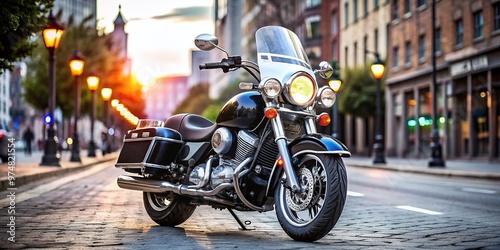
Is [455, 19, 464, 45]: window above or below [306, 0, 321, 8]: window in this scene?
below

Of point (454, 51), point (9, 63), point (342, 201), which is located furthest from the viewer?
point (454, 51)

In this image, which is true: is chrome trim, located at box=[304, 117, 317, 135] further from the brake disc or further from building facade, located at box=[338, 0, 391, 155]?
building facade, located at box=[338, 0, 391, 155]

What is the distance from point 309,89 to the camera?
24.5 feet

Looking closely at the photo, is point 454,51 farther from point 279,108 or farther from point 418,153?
point 279,108

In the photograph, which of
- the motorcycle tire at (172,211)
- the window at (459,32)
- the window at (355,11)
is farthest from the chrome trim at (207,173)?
the window at (355,11)

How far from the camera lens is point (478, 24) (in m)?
37.2

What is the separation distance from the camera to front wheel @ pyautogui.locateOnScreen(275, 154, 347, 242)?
6793 millimetres

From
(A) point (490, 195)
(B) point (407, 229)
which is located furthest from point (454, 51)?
(B) point (407, 229)

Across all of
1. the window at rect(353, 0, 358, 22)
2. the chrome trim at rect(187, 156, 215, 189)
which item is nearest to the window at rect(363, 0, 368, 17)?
the window at rect(353, 0, 358, 22)

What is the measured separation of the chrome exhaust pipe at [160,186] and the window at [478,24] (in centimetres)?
2983

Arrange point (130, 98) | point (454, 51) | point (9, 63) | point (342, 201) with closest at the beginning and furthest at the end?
point (342, 201), point (9, 63), point (454, 51), point (130, 98)

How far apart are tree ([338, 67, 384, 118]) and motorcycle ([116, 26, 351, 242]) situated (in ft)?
143

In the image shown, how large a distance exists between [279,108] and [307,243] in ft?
3.71

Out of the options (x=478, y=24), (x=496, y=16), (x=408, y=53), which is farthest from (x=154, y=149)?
(x=408, y=53)
